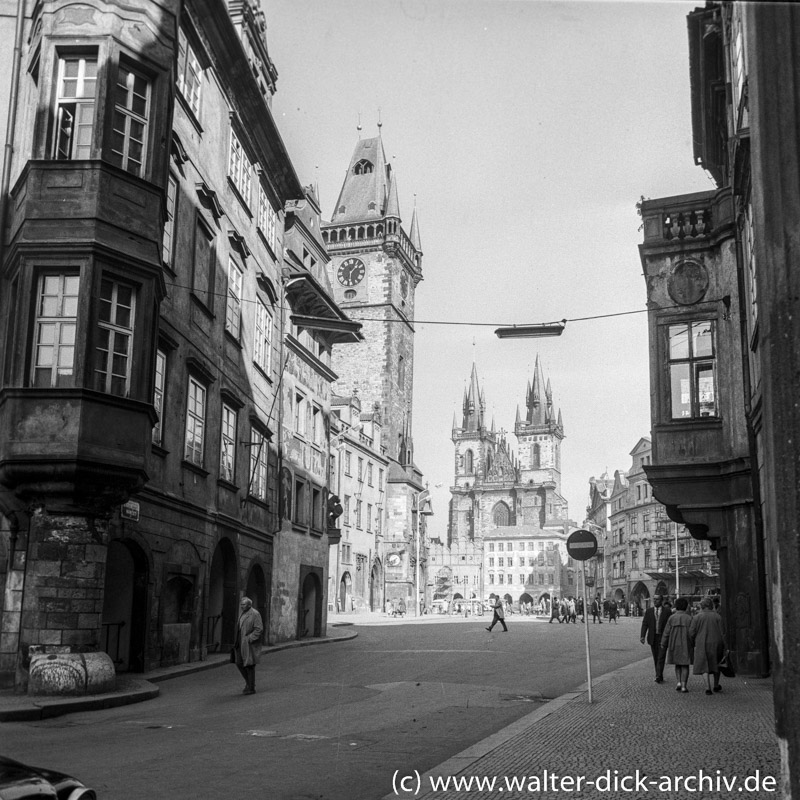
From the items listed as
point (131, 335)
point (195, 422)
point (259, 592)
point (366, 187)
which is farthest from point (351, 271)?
point (131, 335)

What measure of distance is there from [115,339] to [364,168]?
9661cm

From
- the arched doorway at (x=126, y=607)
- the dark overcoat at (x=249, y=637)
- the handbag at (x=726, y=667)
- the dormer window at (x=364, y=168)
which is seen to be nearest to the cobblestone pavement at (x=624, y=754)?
the handbag at (x=726, y=667)

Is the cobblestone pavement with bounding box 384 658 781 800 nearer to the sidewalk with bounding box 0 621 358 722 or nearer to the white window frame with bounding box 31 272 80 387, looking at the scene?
the sidewalk with bounding box 0 621 358 722

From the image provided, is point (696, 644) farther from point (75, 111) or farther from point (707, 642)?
point (75, 111)

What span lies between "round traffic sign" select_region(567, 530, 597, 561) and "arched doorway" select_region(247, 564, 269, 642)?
14.5 meters

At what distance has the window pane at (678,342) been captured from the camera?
21438 mm

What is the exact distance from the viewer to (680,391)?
21.2m

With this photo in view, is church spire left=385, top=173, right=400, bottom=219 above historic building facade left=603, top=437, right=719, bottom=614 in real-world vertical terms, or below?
above

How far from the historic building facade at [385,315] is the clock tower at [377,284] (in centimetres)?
10

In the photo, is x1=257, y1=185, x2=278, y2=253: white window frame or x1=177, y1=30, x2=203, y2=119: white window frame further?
x1=257, y1=185, x2=278, y2=253: white window frame

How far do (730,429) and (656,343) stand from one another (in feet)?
8.78

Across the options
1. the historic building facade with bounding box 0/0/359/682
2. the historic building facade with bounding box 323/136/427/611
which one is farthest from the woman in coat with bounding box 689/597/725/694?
the historic building facade with bounding box 323/136/427/611

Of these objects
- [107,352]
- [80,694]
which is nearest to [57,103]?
[107,352]

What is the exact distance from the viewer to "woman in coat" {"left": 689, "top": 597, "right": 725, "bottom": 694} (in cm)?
1552
